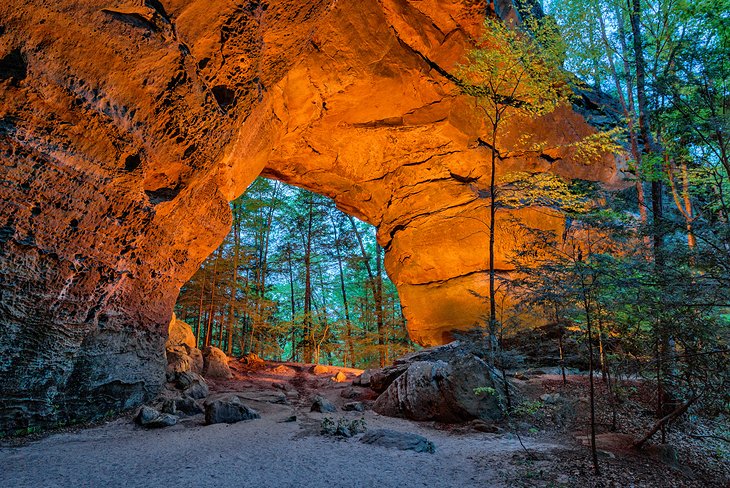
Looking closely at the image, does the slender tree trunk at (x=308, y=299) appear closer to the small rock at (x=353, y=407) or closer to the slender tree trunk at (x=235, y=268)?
the slender tree trunk at (x=235, y=268)

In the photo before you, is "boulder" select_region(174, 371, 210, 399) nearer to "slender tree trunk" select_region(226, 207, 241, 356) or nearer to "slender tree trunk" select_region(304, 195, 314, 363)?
"slender tree trunk" select_region(226, 207, 241, 356)

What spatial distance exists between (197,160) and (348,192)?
9253 mm

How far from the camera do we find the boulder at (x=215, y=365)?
10.4 m

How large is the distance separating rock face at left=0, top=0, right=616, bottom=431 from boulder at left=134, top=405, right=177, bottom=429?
0.82 m

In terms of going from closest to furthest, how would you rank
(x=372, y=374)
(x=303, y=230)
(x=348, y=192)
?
(x=372, y=374) < (x=348, y=192) < (x=303, y=230)

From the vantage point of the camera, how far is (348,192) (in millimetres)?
15953

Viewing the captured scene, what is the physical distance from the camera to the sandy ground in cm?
371

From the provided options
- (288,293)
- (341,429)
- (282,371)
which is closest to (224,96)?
(341,429)

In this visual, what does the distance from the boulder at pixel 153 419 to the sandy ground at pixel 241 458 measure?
136 mm

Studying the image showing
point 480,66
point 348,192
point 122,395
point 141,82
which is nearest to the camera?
point 141,82

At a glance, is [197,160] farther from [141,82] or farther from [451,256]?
[451,256]

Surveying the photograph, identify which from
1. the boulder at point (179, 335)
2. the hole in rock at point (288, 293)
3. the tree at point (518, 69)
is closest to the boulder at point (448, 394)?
the tree at point (518, 69)

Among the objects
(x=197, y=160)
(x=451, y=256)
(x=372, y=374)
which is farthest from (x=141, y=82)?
(x=451, y=256)

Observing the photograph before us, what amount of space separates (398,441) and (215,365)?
7416 mm
